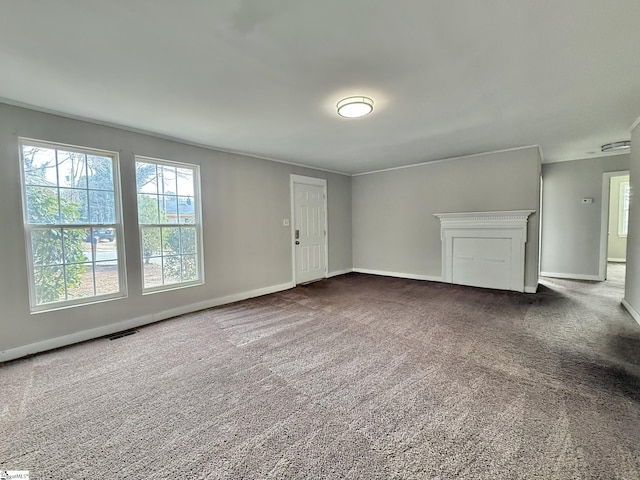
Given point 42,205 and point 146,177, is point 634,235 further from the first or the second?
point 42,205

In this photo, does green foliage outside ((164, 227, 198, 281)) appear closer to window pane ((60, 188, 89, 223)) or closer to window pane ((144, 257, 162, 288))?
window pane ((144, 257, 162, 288))

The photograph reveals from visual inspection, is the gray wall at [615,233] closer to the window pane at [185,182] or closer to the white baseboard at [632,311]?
the white baseboard at [632,311]

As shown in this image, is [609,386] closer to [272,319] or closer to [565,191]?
[272,319]

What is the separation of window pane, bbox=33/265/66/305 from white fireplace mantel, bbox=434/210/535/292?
5.49 meters

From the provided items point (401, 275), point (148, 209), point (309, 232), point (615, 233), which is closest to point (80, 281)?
point (148, 209)

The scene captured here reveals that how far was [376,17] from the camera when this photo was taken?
1575 millimetres

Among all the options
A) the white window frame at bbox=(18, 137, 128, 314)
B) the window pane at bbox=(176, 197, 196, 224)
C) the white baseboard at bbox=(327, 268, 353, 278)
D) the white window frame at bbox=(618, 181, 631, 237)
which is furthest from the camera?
the white window frame at bbox=(618, 181, 631, 237)

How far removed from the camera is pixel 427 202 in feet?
18.0

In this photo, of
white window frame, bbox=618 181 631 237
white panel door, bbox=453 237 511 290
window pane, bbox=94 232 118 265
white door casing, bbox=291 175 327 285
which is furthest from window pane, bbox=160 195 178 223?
white window frame, bbox=618 181 631 237

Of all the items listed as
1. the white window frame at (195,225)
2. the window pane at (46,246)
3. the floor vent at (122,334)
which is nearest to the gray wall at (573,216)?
the white window frame at (195,225)

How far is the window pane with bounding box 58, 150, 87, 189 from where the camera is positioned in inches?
115

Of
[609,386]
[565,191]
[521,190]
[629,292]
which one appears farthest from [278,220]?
[565,191]

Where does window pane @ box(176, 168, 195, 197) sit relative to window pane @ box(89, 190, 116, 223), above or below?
above

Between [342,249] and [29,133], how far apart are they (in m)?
5.21
